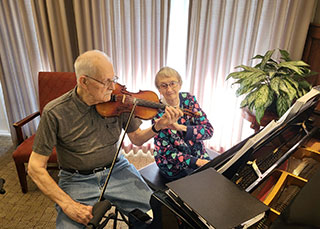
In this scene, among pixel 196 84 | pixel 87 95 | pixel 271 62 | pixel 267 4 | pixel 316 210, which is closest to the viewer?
pixel 316 210

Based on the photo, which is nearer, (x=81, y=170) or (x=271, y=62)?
(x=81, y=170)

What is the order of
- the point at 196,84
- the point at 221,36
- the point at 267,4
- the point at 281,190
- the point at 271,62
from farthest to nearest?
the point at 196,84
the point at 221,36
the point at 267,4
the point at 271,62
the point at 281,190

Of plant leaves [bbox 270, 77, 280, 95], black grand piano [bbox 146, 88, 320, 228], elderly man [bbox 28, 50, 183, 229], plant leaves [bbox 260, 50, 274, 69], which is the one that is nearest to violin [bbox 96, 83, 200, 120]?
elderly man [bbox 28, 50, 183, 229]

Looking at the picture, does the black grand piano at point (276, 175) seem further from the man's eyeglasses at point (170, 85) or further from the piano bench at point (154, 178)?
the man's eyeglasses at point (170, 85)

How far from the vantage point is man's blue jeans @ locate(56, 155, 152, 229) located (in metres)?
1.31

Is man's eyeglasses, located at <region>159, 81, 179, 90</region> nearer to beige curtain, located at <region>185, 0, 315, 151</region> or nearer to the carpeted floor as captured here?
beige curtain, located at <region>185, 0, 315, 151</region>

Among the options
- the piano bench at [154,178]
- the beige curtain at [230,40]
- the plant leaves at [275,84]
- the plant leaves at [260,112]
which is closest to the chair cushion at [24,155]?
the piano bench at [154,178]

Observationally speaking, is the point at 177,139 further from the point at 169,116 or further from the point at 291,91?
the point at 291,91

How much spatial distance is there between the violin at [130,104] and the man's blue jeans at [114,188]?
1.19 feet

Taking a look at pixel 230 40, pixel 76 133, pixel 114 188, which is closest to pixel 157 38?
pixel 230 40

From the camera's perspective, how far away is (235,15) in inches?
82.6

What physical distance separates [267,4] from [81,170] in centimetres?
200

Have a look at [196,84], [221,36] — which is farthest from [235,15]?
[196,84]

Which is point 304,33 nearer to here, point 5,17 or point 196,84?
point 196,84
